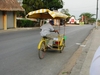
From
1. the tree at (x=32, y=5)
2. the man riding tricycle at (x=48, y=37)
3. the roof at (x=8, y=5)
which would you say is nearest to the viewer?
the man riding tricycle at (x=48, y=37)

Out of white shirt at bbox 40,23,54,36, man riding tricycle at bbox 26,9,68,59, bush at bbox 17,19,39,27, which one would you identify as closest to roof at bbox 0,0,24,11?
bush at bbox 17,19,39,27

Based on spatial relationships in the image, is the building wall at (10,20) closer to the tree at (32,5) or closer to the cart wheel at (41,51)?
the tree at (32,5)

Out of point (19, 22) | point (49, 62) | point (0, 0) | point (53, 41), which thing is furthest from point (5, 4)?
point (49, 62)

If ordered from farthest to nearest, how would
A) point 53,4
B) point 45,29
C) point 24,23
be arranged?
point 53,4 < point 24,23 < point 45,29

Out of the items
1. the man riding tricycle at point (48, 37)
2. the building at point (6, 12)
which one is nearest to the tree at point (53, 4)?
the building at point (6, 12)

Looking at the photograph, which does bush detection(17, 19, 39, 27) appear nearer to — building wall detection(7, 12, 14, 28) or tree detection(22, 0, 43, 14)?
tree detection(22, 0, 43, 14)

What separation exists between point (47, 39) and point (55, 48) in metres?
0.78

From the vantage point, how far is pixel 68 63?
7832mm

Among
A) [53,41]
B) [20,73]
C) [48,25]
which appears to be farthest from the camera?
[53,41]

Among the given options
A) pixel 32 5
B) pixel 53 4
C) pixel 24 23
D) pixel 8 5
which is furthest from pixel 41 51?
pixel 53 4

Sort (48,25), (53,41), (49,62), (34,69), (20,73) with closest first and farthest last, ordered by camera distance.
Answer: (20,73) → (34,69) → (49,62) → (48,25) → (53,41)

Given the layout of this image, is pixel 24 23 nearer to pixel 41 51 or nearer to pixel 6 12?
pixel 6 12

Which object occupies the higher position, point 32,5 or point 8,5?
point 32,5

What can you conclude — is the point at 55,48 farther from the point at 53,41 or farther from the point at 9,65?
the point at 9,65
